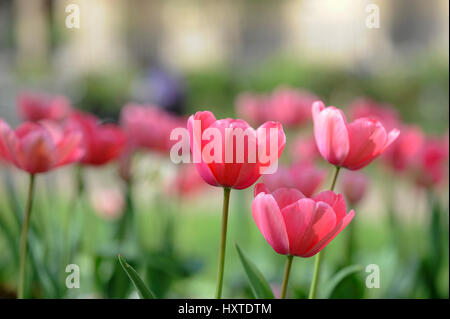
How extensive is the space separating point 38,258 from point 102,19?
973 cm

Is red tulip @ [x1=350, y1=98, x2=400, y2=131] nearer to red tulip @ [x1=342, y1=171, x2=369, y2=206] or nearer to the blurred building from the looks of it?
red tulip @ [x1=342, y1=171, x2=369, y2=206]

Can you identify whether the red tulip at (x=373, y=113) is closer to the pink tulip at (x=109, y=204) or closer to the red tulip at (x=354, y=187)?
the red tulip at (x=354, y=187)

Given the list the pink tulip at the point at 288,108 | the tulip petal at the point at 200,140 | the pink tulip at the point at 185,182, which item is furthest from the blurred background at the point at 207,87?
the tulip petal at the point at 200,140

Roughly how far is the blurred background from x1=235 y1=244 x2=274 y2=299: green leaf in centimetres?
13

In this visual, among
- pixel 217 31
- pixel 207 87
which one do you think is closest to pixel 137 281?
pixel 207 87

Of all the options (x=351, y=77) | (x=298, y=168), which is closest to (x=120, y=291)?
(x=298, y=168)

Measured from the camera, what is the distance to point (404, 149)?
927mm

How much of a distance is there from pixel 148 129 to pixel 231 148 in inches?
18.6

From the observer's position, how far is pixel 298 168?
2.03 feet

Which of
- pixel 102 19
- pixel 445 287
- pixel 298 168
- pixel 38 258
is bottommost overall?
pixel 445 287

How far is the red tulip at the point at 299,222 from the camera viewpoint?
1.49ft

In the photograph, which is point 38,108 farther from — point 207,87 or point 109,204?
point 207,87

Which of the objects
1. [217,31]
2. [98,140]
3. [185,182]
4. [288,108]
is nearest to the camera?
[98,140]

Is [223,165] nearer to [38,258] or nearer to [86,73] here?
[38,258]
